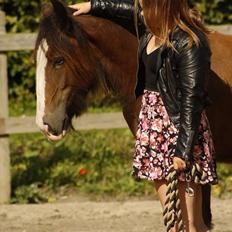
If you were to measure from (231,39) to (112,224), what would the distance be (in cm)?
211

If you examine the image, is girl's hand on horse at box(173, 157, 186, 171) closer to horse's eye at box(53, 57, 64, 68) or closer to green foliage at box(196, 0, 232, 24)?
horse's eye at box(53, 57, 64, 68)

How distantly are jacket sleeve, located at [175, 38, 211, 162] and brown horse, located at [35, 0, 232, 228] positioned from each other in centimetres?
70

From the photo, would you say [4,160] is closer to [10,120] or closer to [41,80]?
[10,120]

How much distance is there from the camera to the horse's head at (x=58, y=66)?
14.3 ft

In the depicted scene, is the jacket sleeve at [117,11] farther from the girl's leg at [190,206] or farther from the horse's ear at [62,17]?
the girl's leg at [190,206]

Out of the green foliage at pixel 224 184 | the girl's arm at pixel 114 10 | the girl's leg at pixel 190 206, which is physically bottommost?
the green foliage at pixel 224 184

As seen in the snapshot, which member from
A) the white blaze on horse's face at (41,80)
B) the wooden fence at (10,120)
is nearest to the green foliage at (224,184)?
the wooden fence at (10,120)

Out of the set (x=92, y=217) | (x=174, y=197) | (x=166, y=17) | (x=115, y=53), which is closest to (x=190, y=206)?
(x=174, y=197)

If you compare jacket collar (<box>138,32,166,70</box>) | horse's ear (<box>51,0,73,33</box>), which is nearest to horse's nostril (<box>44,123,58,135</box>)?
horse's ear (<box>51,0,73,33</box>)

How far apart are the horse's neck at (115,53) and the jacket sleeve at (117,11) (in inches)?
1.6

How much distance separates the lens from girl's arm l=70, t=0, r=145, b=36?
4562 mm

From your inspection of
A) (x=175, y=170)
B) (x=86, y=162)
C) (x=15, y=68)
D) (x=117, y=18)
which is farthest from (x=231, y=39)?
(x=15, y=68)

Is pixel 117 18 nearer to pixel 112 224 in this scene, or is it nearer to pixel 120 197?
pixel 112 224

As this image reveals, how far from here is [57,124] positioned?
Result: 14.4ft
